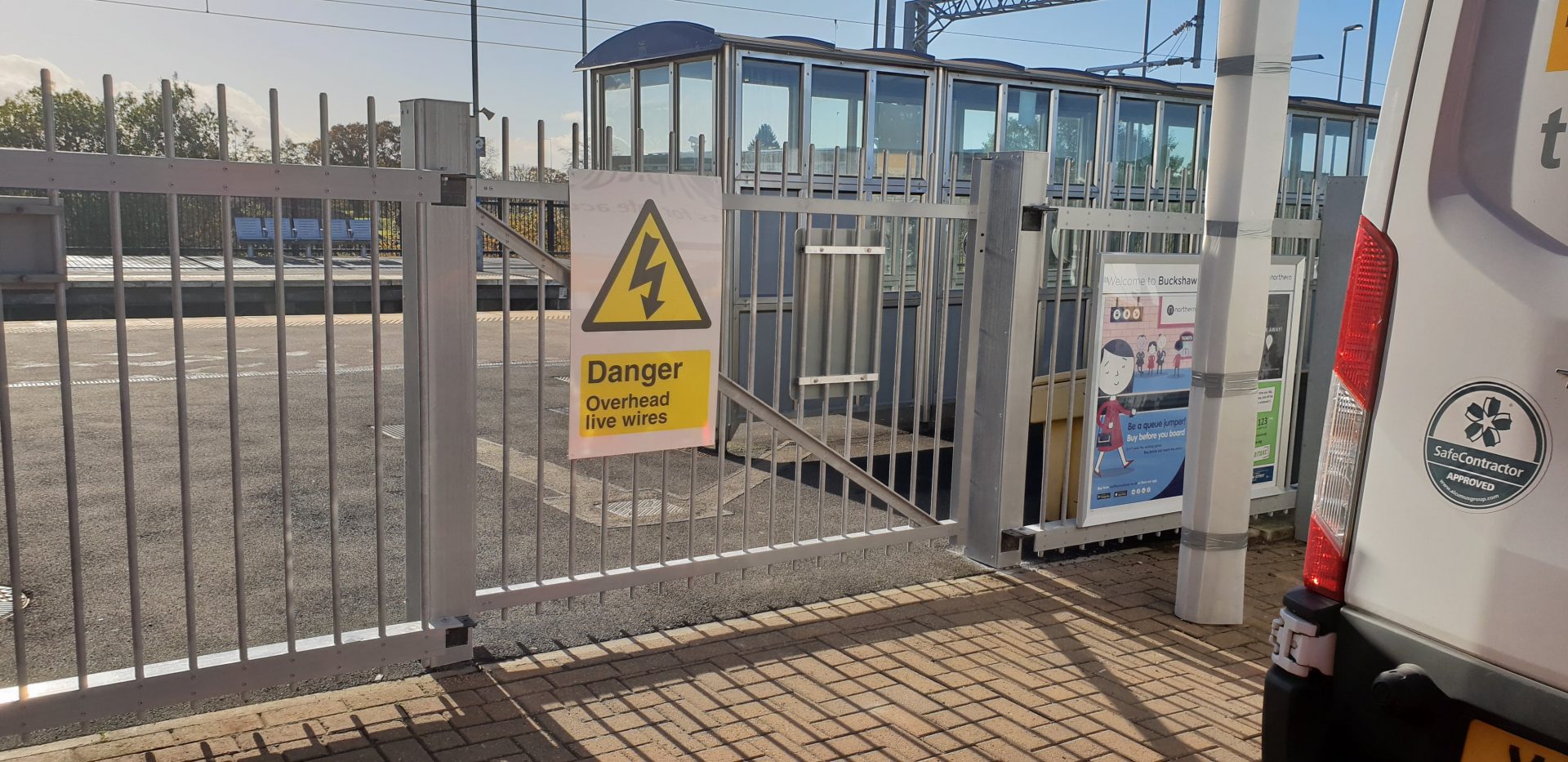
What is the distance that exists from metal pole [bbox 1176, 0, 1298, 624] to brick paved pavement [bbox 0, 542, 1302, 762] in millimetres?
331

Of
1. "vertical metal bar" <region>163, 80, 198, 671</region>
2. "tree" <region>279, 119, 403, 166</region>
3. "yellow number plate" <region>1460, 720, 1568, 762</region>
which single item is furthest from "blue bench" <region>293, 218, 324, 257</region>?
"yellow number plate" <region>1460, 720, 1568, 762</region>

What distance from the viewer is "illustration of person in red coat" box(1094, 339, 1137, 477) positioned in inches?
217

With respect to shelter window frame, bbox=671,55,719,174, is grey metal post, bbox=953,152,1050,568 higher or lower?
lower

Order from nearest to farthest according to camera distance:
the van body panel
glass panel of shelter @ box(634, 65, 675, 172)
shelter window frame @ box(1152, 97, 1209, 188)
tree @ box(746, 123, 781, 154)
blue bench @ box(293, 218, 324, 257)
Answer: the van body panel < tree @ box(746, 123, 781, 154) < glass panel of shelter @ box(634, 65, 675, 172) < shelter window frame @ box(1152, 97, 1209, 188) < blue bench @ box(293, 218, 324, 257)

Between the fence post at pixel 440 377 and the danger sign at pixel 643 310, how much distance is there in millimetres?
382

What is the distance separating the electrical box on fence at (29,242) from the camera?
3.00 m

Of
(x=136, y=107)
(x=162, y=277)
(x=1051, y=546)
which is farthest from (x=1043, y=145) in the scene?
(x=136, y=107)

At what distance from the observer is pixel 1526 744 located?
2189 mm

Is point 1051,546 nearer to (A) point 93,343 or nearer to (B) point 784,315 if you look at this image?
(B) point 784,315

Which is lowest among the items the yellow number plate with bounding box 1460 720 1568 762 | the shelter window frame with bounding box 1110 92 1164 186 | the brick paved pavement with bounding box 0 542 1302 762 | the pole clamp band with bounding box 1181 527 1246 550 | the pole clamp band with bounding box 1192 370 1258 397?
the brick paved pavement with bounding box 0 542 1302 762

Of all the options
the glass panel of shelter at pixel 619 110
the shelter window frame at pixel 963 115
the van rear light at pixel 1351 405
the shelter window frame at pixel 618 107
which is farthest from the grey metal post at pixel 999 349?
the glass panel of shelter at pixel 619 110

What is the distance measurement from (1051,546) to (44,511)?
544 centimetres

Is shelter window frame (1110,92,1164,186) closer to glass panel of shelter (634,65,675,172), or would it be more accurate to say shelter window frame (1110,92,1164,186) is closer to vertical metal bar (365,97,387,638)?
glass panel of shelter (634,65,675,172)

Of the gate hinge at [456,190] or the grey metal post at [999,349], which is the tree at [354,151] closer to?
the gate hinge at [456,190]
